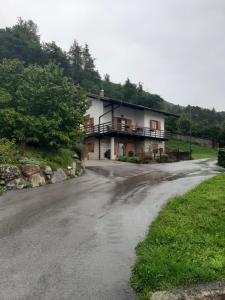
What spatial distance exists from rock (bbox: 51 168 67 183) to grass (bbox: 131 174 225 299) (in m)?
7.72

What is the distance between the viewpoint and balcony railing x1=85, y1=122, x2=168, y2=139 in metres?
38.6

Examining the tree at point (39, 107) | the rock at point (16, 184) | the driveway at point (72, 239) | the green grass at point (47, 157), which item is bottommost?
the driveway at point (72, 239)

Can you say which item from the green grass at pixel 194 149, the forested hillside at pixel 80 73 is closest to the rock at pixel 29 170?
the green grass at pixel 194 149

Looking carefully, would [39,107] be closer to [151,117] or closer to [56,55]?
[151,117]

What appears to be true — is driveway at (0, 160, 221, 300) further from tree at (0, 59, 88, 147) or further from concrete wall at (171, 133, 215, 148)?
concrete wall at (171, 133, 215, 148)

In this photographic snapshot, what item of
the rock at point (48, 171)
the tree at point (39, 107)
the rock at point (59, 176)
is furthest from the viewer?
the tree at point (39, 107)

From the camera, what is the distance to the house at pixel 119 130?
3888cm

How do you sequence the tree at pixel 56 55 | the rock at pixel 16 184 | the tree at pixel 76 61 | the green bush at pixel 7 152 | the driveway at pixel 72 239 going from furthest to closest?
1. the tree at pixel 76 61
2. the tree at pixel 56 55
3. the green bush at pixel 7 152
4. the rock at pixel 16 184
5. the driveway at pixel 72 239

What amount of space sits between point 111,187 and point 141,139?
26.5m

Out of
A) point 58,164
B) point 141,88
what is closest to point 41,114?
point 58,164

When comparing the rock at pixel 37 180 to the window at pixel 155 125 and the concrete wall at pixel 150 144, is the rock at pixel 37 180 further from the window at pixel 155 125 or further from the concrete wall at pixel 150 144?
the window at pixel 155 125

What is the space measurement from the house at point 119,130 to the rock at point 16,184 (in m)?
20.5

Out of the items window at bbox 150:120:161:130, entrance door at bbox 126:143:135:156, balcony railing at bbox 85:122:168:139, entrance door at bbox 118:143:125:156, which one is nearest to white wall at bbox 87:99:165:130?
window at bbox 150:120:161:130

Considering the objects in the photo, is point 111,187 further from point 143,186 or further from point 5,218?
point 5,218
